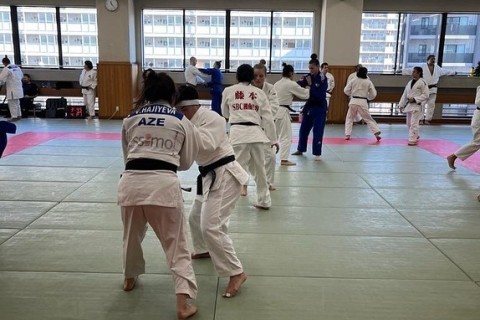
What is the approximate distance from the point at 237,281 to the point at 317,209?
216cm

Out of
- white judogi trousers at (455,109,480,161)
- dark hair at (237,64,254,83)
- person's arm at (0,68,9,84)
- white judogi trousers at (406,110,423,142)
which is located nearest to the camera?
dark hair at (237,64,254,83)

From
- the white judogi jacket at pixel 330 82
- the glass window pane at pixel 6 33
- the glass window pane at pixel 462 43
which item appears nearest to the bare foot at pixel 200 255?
the white judogi jacket at pixel 330 82

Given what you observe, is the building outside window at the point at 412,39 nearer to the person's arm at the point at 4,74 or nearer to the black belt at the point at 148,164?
the person's arm at the point at 4,74

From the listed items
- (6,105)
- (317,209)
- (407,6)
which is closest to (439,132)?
(407,6)

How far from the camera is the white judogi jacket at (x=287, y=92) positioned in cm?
698

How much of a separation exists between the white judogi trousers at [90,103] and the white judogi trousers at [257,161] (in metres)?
9.41

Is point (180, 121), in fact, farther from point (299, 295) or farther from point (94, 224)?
point (94, 224)

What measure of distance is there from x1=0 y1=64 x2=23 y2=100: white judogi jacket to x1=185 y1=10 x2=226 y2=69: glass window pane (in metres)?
4.86

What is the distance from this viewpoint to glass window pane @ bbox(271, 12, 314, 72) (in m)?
13.6

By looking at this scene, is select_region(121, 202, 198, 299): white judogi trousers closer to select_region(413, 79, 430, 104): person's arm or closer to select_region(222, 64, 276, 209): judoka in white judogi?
select_region(222, 64, 276, 209): judoka in white judogi

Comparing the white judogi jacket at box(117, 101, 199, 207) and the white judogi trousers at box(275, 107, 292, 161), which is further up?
the white judogi jacket at box(117, 101, 199, 207)

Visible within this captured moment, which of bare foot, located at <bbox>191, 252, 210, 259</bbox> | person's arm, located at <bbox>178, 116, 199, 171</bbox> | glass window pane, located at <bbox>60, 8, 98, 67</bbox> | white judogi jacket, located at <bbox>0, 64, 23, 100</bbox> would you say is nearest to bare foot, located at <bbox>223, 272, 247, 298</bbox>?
bare foot, located at <bbox>191, 252, 210, 259</bbox>

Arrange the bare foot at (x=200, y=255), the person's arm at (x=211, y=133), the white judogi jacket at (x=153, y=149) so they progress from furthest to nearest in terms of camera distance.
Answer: the bare foot at (x=200, y=255) < the person's arm at (x=211, y=133) < the white judogi jacket at (x=153, y=149)

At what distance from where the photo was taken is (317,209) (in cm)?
498
